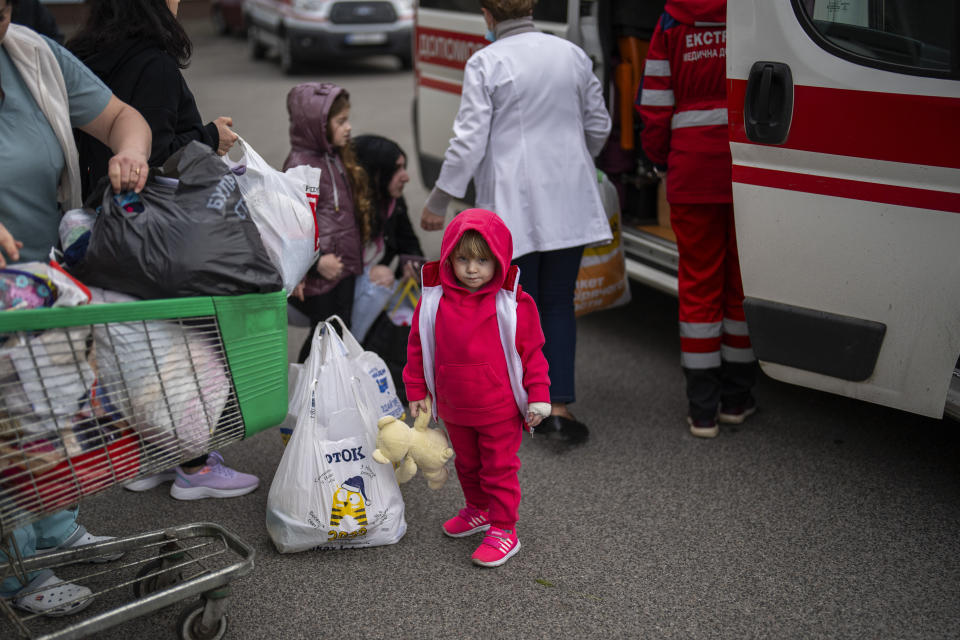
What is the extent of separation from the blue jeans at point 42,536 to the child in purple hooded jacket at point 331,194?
116cm

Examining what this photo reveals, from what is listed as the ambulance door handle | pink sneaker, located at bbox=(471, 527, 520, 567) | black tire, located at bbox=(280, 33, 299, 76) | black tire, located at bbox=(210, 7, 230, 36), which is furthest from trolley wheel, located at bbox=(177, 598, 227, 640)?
black tire, located at bbox=(210, 7, 230, 36)

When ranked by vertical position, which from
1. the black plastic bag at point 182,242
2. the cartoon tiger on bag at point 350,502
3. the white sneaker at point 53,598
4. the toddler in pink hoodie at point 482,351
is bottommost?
the white sneaker at point 53,598

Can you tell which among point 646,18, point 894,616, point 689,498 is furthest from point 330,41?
point 894,616

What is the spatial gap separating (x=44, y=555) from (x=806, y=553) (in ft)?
7.45

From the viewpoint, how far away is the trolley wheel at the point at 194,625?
249 centimetres

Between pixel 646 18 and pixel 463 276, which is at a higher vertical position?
pixel 646 18

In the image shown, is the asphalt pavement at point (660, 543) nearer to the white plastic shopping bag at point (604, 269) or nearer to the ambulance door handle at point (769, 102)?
the white plastic shopping bag at point (604, 269)

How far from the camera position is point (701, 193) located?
11.1 ft

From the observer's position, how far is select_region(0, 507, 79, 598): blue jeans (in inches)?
104

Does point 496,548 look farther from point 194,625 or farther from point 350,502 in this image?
point 194,625

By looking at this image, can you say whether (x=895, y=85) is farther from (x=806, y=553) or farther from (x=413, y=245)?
(x=413, y=245)

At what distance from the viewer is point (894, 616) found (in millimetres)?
2570

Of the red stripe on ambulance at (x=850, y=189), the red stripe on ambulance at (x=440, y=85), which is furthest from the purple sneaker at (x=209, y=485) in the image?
the red stripe on ambulance at (x=440, y=85)

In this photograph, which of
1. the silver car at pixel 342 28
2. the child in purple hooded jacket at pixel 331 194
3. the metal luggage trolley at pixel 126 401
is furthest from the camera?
the silver car at pixel 342 28
